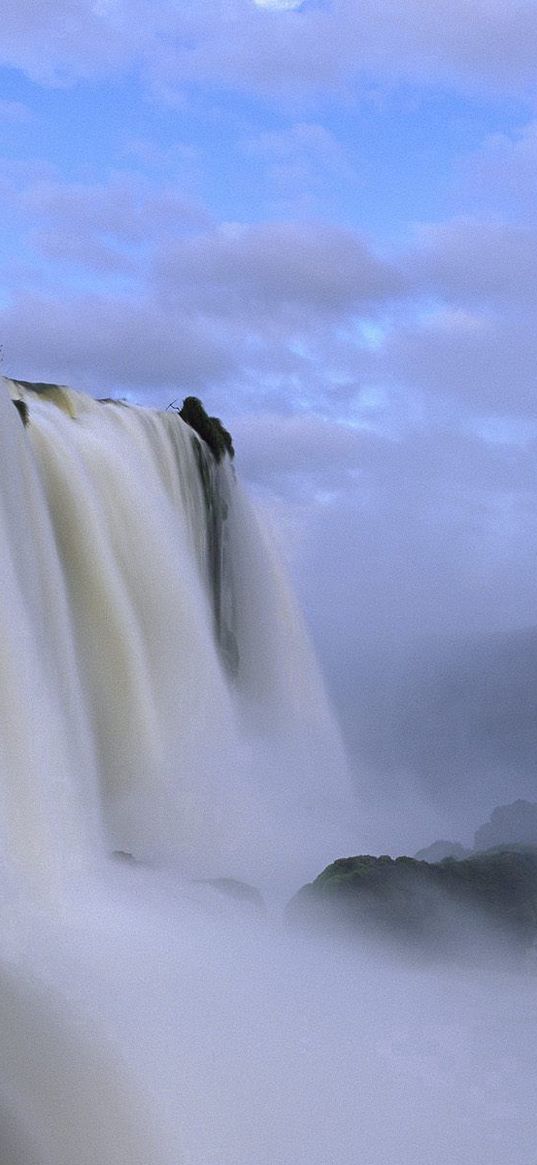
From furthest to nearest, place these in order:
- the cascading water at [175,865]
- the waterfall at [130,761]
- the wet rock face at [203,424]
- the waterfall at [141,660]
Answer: the wet rock face at [203,424]
the waterfall at [141,660]
the cascading water at [175,865]
the waterfall at [130,761]

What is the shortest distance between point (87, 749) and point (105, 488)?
528 centimetres

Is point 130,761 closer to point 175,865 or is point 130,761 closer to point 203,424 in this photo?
point 175,865

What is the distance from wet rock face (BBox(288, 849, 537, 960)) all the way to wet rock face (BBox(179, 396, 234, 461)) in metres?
10.2

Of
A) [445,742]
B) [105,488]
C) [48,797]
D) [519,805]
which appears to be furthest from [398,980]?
[445,742]

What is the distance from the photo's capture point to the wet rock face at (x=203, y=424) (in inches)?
1075

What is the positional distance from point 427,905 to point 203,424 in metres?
11.7

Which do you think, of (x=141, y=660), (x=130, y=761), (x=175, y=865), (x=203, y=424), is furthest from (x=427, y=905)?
(x=203, y=424)

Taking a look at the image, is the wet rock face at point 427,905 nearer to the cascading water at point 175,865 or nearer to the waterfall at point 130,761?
the cascading water at point 175,865

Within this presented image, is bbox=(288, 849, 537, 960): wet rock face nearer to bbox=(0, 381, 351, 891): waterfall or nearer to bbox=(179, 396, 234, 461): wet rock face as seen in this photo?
bbox=(0, 381, 351, 891): waterfall

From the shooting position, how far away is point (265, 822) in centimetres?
2402

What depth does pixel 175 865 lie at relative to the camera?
65.5 feet

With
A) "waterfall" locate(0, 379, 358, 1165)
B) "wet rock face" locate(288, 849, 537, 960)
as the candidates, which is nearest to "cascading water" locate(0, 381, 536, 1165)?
"waterfall" locate(0, 379, 358, 1165)

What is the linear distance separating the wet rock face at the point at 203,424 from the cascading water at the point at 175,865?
0.45 metres

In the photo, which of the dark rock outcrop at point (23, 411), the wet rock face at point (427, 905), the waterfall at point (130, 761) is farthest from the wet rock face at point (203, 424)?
the wet rock face at point (427, 905)
